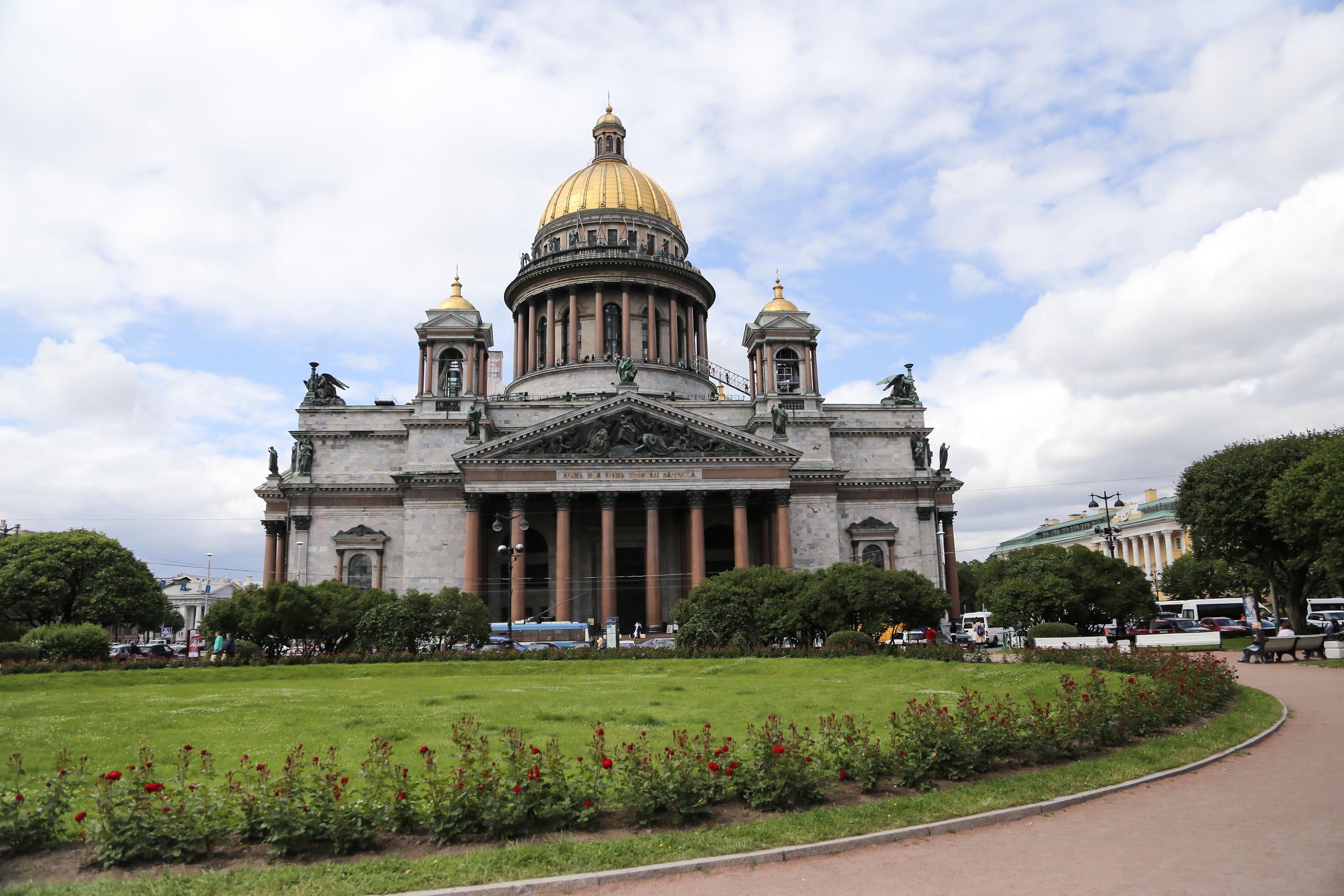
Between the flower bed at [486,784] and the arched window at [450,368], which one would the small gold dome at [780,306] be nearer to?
the arched window at [450,368]

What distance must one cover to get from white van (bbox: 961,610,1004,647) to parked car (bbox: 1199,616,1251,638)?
1171 cm

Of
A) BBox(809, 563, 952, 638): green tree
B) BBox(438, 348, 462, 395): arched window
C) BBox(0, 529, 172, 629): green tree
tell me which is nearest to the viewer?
BBox(809, 563, 952, 638): green tree

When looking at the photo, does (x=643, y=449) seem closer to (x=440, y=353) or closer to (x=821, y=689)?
(x=440, y=353)

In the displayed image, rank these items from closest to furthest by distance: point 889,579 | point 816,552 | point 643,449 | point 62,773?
point 62,773 < point 889,579 < point 643,449 < point 816,552

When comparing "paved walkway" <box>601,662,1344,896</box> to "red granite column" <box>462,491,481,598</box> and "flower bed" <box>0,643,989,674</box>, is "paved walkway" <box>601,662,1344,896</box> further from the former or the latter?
"red granite column" <box>462,491,481,598</box>

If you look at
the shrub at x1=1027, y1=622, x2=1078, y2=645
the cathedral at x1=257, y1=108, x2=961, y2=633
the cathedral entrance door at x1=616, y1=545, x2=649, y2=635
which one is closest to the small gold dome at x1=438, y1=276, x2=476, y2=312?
the cathedral at x1=257, y1=108, x2=961, y2=633

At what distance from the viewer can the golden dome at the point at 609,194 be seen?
243 feet

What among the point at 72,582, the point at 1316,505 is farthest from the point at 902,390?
the point at 72,582

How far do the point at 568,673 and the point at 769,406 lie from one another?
34586mm

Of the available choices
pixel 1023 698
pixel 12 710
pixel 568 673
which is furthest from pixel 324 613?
pixel 1023 698

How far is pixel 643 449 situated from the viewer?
52.6 metres

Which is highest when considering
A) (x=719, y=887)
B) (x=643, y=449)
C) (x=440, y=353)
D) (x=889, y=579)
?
(x=440, y=353)

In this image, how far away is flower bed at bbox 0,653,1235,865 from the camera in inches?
370

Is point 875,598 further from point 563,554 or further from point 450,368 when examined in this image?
point 450,368
